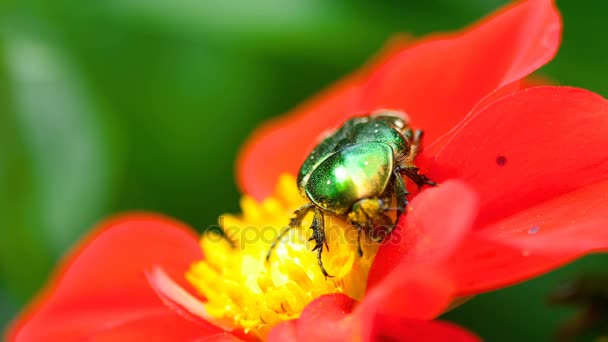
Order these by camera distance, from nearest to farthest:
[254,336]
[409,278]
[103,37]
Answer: [409,278], [254,336], [103,37]

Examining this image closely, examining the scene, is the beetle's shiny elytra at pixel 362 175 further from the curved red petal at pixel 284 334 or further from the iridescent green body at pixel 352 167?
the curved red petal at pixel 284 334

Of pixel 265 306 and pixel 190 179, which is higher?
pixel 265 306

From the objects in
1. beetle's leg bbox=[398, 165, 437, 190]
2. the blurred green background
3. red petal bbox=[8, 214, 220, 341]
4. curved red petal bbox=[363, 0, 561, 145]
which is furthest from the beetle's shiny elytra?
the blurred green background

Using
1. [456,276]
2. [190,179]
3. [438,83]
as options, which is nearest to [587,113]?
[456,276]

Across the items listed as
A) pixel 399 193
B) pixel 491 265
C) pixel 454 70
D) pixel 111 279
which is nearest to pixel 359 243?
pixel 399 193

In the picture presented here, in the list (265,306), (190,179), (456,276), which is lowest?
(190,179)

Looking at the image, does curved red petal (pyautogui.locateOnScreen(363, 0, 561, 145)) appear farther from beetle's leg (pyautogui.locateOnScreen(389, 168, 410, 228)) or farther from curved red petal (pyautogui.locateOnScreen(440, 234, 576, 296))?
curved red petal (pyautogui.locateOnScreen(440, 234, 576, 296))

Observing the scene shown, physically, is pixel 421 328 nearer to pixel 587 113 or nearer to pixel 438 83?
pixel 587 113

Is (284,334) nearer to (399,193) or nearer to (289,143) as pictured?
(399,193)
